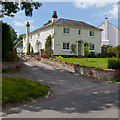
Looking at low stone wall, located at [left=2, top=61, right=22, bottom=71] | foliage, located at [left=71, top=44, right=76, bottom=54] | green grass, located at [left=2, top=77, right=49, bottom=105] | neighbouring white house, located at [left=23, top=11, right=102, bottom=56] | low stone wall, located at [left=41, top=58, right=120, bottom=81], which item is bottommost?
green grass, located at [left=2, top=77, right=49, bottom=105]

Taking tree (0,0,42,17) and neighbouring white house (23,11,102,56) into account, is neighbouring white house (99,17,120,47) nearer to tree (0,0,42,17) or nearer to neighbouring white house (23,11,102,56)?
neighbouring white house (23,11,102,56)

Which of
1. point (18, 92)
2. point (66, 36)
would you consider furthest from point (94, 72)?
point (66, 36)

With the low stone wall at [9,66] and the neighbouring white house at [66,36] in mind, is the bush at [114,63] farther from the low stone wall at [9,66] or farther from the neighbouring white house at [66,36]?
the neighbouring white house at [66,36]

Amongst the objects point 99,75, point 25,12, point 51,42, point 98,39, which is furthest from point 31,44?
point 99,75

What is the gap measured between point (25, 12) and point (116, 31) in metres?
30.0

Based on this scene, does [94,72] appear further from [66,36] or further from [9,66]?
[66,36]

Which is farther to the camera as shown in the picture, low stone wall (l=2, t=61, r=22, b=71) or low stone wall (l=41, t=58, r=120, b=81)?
low stone wall (l=2, t=61, r=22, b=71)

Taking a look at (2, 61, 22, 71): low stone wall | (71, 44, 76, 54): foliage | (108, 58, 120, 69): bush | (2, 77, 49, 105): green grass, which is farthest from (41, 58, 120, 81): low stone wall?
(71, 44, 76, 54): foliage

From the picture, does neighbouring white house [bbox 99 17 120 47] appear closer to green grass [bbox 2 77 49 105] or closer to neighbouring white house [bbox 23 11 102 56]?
neighbouring white house [bbox 23 11 102 56]

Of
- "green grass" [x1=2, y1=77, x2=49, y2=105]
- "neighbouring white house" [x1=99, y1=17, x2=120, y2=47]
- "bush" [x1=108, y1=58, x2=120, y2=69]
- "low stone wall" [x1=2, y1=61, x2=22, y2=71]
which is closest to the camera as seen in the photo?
"green grass" [x1=2, y1=77, x2=49, y2=105]

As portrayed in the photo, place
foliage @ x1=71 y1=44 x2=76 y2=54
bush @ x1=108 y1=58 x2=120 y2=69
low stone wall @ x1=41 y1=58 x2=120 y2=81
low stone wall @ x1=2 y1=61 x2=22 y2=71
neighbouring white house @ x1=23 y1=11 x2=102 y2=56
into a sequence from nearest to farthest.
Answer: low stone wall @ x1=41 y1=58 x2=120 y2=81
bush @ x1=108 y1=58 x2=120 y2=69
low stone wall @ x1=2 y1=61 x2=22 y2=71
neighbouring white house @ x1=23 y1=11 x2=102 y2=56
foliage @ x1=71 y1=44 x2=76 y2=54

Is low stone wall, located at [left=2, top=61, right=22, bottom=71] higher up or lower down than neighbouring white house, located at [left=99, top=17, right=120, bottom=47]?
lower down

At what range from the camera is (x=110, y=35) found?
37625mm

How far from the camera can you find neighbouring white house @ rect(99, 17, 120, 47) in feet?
121
